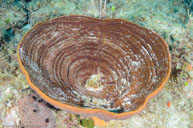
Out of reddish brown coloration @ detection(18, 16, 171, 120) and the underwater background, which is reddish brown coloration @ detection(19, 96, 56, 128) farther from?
reddish brown coloration @ detection(18, 16, 171, 120)

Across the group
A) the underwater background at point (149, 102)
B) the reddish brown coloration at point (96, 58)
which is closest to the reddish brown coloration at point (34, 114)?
the underwater background at point (149, 102)

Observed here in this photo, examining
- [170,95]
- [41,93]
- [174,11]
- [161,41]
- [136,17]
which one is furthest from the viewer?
[174,11]

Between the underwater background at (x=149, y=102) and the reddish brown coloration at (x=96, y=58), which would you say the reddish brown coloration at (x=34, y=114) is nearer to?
the underwater background at (x=149, y=102)

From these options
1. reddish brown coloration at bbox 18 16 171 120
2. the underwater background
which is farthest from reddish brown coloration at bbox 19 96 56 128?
reddish brown coloration at bbox 18 16 171 120

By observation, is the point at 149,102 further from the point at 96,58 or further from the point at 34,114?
the point at 34,114

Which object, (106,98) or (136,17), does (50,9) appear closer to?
(136,17)

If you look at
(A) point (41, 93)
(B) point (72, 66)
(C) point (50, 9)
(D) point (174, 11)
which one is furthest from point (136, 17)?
(A) point (41, 93)

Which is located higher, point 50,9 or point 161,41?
point 50,9

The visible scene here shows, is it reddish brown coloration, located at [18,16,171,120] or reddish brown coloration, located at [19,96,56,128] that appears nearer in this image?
reddish brown coloration, located at [19,96,56,128]

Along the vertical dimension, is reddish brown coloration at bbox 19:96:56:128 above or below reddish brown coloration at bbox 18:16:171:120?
below
